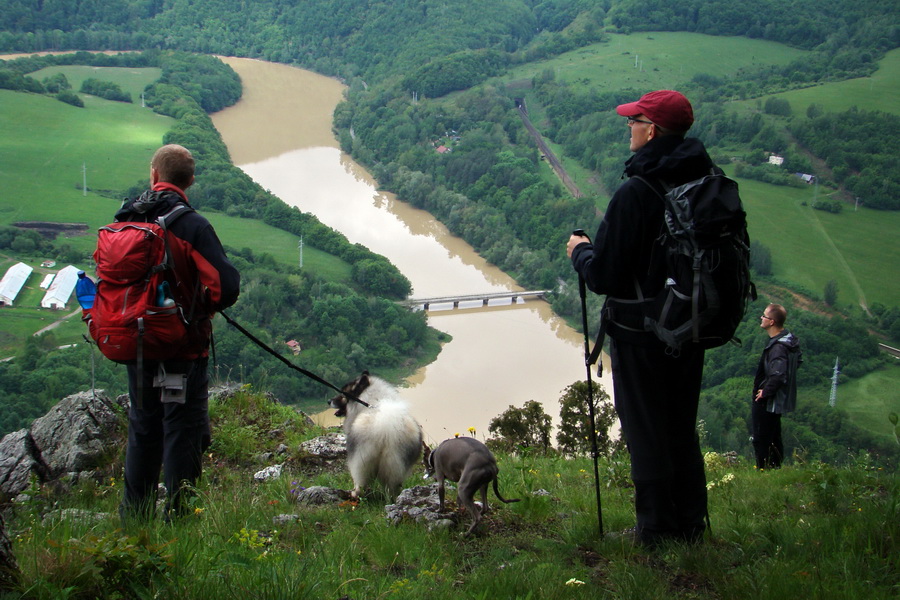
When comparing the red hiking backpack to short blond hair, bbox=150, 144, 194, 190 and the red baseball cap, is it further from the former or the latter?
the red baseball cap

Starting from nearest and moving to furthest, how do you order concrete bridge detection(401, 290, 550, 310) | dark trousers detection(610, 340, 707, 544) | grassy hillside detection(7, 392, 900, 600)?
grassy hillside detection(7, 392, 900, 600) < dark trousers detection(610, 340, 707, 544) < concrete bridge detection(401, 290, 550, 310)

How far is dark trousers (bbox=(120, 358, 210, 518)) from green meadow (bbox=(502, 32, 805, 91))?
189ft

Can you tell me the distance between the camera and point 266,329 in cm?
3269

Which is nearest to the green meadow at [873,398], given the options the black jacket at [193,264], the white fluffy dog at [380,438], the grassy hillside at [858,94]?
the white fluffy dog at [380,438]

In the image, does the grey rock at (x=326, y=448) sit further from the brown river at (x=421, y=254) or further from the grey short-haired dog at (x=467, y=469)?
the brown river at (x=421, y=254)

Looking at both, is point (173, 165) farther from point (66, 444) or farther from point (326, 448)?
point (326, 448)

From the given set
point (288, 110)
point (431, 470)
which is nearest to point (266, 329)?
point (431, 470)

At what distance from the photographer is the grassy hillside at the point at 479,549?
2.13 m

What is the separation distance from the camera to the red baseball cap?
2756 mm

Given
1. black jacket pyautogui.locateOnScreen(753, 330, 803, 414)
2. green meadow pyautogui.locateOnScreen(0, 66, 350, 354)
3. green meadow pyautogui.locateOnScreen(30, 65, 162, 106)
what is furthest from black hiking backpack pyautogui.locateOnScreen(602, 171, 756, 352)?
green meadow pyautogui.locateOnScreen(30, 65, 162, 106)

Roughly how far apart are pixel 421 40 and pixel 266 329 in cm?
4808

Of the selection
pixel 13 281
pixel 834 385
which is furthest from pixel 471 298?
pixel 13 281

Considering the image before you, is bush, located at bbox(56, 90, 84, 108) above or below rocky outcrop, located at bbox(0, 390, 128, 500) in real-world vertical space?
above

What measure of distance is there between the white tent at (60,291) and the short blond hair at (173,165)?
2869 centimetres
